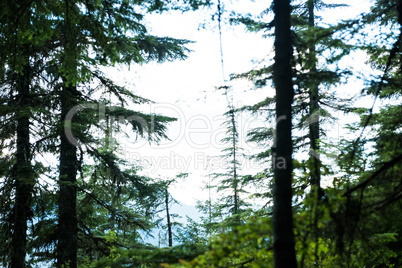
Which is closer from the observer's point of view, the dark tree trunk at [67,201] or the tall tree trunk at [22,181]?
the tall tree trunk at [22,181]

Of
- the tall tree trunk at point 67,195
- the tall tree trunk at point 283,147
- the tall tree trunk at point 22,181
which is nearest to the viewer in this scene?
the tall tree trunk at point 283,147

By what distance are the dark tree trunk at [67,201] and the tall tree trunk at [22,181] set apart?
3.09 feet

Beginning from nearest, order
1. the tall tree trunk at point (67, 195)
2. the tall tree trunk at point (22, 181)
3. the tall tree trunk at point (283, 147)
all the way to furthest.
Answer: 1. the tall tree trunk at point (283, 147)
2. the tall tree trunk at point (22, 181)
3. the tall tree trunk at point (67, 195)

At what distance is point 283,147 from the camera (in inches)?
115

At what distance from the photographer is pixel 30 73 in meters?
8.91

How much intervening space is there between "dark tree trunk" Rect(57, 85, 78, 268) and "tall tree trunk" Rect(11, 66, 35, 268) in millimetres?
943

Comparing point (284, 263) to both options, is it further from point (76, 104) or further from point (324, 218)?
point (76, 104)

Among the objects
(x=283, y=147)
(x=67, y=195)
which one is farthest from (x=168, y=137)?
(x=283, y=147)

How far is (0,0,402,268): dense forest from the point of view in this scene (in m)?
2.91

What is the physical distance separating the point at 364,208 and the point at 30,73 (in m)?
8.95

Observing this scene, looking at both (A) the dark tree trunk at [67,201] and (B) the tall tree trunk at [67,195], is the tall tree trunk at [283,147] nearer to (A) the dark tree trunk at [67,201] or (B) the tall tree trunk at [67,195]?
(B) the tall tree trunk at [67,195]

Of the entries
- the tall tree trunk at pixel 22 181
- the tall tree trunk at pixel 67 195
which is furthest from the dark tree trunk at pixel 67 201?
the tall tree trunk at pixel 22 181

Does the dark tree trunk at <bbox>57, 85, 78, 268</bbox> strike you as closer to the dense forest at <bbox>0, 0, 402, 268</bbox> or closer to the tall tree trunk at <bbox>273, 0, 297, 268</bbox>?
the dense forest at <bbox>0, 0, 402, 268</bbox>

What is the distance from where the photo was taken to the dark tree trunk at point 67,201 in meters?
9.04
